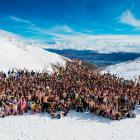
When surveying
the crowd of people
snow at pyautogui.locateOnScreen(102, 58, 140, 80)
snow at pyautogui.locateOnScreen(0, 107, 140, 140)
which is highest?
snow at pyautogui.locateOnScreen(102, 58, 140, 80)

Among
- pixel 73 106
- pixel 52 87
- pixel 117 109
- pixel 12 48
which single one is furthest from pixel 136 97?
pixel 12 48

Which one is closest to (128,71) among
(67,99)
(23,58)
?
(23,58)

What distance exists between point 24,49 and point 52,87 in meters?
53.4

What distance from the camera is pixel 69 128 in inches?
1583

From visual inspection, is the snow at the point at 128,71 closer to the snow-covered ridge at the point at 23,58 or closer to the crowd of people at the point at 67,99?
the snow-covered ridge at the point at 23,58

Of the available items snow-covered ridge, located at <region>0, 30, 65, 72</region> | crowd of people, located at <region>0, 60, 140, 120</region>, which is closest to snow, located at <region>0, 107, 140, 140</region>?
crowd of people, located at <region>0, 60, 140, 120</region>

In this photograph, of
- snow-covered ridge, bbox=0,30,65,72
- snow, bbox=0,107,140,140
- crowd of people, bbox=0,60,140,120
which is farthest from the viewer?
snow-covered ridge, bbox=0,30,65,72

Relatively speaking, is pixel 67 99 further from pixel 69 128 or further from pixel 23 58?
pixel 23 58

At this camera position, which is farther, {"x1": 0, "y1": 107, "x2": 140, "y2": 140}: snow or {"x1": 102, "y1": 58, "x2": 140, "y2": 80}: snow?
{"x1": 102, "y1": 58, "x2": 140, "y2": 80}: snow

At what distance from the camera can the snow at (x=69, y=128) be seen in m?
38.4

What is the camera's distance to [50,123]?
41.3 meters

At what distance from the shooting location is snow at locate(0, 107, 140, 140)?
38375 millimetres

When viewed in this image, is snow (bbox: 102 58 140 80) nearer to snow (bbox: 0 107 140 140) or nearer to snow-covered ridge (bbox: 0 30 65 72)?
snow-covered ridge (bbox: 0 30 65 72)

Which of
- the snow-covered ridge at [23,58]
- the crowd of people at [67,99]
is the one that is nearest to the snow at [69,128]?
the crowd of people at [67,99]
